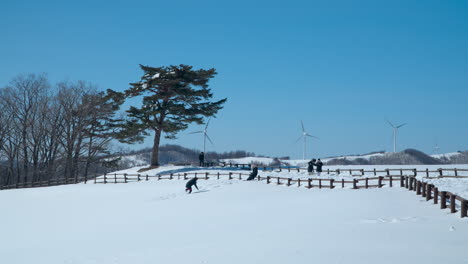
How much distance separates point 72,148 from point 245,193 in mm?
31739

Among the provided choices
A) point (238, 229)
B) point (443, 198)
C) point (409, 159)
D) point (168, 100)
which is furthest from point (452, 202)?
point (409, 159)

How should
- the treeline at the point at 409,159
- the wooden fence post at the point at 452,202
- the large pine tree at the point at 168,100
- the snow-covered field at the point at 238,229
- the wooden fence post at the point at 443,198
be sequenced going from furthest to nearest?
the treeline at the point at 409,159 < the large pine tree at the point at 168,100 < the wooden fence post at the point at 443,198 < the wooden fence post at the point at 452,202 < the snow-covered field at the point at 238,229

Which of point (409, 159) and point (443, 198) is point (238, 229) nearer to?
point (443, 198)

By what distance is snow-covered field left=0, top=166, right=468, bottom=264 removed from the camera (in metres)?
11.3

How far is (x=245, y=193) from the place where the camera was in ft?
99.4

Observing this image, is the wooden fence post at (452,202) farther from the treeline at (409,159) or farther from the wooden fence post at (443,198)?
the treeline at (409,159)

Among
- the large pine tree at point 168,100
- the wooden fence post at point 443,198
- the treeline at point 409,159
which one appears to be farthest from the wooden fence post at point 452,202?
the treeline at point 409,159

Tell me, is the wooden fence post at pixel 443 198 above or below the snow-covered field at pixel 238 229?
above

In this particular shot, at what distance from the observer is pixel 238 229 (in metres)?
16.5

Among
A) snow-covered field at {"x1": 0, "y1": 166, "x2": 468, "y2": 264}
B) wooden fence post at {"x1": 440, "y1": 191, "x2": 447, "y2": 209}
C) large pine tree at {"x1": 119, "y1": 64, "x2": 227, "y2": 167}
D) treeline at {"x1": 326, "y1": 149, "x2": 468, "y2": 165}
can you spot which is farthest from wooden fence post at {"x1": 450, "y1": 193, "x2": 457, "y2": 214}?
treeline at {"x1": 326, "y1": 149, "x2": 468, "y2": 165}

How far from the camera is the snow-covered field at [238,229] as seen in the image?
444 inches

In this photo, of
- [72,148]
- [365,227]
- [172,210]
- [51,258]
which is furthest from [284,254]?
[72,148]

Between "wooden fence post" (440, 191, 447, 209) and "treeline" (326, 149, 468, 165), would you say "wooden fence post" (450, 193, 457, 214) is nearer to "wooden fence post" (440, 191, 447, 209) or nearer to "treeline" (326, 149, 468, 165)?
"wooden fence post" (440, 191, 447, 209)

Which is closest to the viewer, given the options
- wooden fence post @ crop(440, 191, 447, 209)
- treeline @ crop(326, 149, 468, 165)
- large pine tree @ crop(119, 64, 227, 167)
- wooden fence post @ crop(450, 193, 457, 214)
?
wooden fence post @ crop(450, 193, 457, 214)
